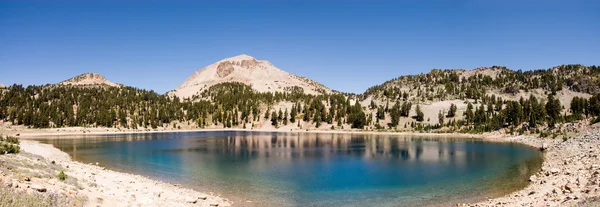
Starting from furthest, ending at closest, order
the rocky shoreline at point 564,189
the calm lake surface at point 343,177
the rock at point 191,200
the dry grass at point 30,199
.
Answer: the calm lake surface at point 343,177, the rock at point 191,200, the rocky shoreline at point 564,189, the dry grass at point 30,199

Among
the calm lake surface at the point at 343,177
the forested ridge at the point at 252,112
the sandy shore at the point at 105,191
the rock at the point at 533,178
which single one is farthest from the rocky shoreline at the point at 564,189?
the forested ridge at the point at 252,112

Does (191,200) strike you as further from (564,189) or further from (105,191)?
(564,189)

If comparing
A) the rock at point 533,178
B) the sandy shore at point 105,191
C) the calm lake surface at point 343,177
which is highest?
the sandy shore at point 105,191

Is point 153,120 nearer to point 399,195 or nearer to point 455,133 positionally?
point 455,133

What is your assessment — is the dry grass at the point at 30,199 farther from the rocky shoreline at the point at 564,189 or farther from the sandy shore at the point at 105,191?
the rocky shoreline at the point at 564,189

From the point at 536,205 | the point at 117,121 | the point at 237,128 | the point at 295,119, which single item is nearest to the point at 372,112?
the point at 295,119

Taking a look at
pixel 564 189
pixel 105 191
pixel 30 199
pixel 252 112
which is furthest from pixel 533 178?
pixel 252 112

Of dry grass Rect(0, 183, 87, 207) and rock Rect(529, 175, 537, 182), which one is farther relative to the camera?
rock Rect(529, 175, 537, 182)

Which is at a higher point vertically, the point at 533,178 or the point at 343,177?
the point at 533,178

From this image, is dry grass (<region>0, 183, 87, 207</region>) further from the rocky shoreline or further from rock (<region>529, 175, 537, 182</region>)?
rock (<region>529, 175, 537, 182</region>)

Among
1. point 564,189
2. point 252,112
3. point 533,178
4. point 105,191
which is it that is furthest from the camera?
point 252,112

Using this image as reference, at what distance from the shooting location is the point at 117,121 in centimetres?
17100

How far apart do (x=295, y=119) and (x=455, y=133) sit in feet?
240

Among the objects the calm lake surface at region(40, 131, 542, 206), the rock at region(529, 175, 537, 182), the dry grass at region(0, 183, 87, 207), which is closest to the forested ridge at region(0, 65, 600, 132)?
the calm lake surface at region(40, 131, 542, 206)
